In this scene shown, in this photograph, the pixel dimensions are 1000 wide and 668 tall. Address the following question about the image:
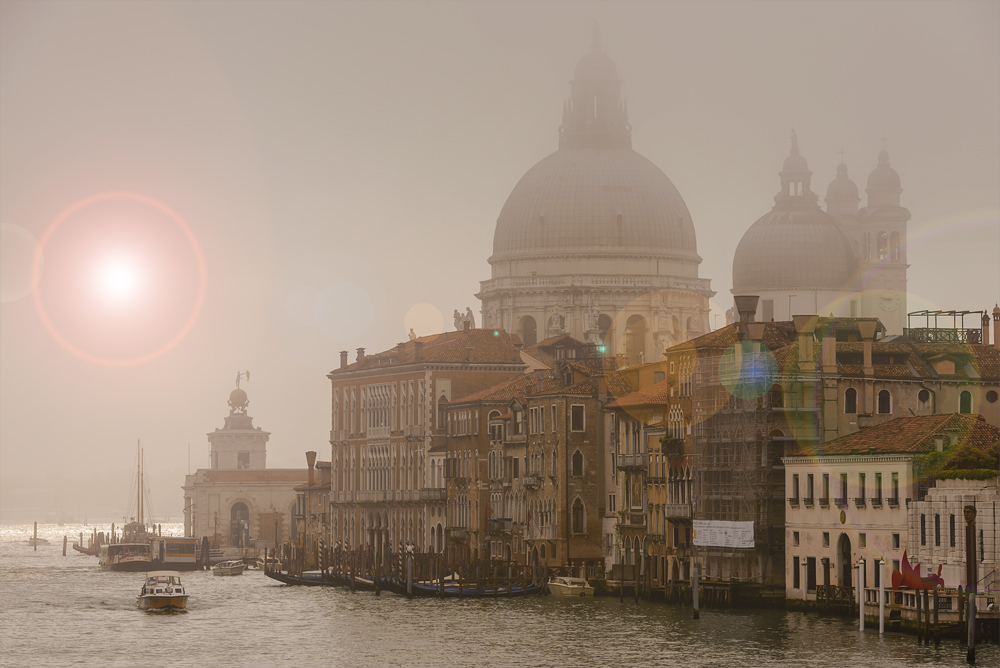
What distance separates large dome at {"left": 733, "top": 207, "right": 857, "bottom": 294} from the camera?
13075cm

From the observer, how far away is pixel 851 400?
3004 inches

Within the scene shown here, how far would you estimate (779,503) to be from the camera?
75438 millimetres

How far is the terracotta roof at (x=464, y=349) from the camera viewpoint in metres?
109

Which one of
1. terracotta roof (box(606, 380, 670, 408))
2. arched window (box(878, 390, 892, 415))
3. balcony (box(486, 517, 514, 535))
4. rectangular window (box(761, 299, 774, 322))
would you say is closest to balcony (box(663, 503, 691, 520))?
terracotta roof (box(606, 380, 670, 408))

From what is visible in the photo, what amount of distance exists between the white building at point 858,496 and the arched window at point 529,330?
59.8 metres

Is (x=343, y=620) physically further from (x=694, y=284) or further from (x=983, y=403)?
(x=694, y=284)

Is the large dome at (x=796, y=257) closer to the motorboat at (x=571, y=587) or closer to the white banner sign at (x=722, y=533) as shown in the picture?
the motorboat at (x=571, y=587)

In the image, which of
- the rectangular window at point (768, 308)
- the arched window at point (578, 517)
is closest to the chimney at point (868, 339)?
the arched window at point (578, 517)

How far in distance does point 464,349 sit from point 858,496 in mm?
42503

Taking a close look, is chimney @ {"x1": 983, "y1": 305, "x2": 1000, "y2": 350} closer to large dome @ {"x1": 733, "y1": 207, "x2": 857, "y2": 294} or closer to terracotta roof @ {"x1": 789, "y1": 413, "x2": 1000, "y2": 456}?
terracotta roof @ {"x1": 789, "y1": 413, "x2": 1000, "y2": 456}

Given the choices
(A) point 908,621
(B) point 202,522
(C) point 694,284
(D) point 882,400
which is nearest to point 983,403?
(D) point 882,400

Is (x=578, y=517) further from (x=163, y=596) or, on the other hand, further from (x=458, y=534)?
(x=163, y=596)

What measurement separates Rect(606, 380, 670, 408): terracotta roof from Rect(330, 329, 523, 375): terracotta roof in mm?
20612

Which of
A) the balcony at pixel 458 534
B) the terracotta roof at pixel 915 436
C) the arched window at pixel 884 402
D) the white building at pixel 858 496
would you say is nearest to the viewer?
the white building at pixel 858 496
